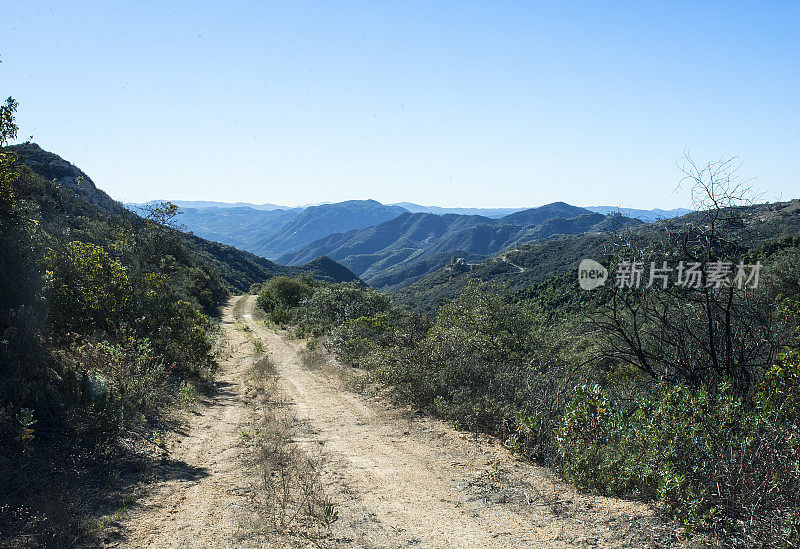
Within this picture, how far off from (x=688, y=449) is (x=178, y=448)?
6.93 m

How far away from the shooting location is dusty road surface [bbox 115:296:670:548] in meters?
4.12

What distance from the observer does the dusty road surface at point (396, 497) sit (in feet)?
13.5

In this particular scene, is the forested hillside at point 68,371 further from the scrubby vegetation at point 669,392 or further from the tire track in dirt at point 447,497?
the scrubby vegetation at point 669,392

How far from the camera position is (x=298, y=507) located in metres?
4.84

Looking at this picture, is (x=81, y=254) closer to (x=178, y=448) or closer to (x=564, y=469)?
(x=178, y=448)

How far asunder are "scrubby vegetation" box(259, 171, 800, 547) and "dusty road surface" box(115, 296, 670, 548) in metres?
0.42

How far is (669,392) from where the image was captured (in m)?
4.84

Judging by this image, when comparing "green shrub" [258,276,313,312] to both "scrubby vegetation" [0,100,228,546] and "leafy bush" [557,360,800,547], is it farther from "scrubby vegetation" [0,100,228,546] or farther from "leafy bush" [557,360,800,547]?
"leafy bush" [557,360,800,547]

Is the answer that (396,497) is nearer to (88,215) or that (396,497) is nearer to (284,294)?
(284,294)

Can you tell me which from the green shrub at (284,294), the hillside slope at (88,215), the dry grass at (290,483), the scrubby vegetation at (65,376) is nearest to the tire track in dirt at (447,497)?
the dry grass at (290,483)

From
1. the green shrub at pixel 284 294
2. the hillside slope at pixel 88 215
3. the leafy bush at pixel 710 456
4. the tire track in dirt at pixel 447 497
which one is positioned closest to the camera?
the leafy bush at pixel 710 456

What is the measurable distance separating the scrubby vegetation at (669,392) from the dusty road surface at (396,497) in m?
0.42

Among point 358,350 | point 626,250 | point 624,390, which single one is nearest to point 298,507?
point 624,390

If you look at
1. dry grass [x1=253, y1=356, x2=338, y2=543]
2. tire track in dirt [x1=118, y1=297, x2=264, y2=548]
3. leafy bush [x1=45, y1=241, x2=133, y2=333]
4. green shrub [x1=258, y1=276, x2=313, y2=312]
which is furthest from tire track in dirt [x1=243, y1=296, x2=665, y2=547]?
green shrub [x1=258, y1=276, x2=313, y2=312]
